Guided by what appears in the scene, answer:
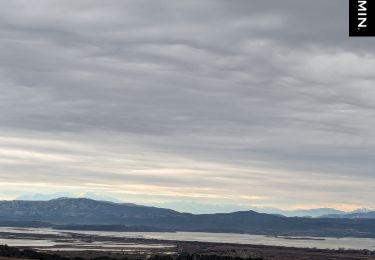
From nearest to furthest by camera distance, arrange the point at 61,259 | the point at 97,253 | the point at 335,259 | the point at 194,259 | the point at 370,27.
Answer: the point at 370,27
the point at 61,259
the point at 194,259
the point at 97,253
the point at 335,259

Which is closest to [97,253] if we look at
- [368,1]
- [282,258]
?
[282,258]

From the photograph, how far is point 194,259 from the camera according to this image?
509ft

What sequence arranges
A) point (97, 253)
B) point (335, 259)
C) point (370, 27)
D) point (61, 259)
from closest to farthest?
point (370, 27)
point (61, 259)
point (97, 253)
point (335, 259)

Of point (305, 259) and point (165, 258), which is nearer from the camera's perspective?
point (165, 258)

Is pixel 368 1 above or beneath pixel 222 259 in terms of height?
above

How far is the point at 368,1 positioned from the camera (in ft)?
150

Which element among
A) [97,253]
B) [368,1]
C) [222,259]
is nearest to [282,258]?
[222,259]

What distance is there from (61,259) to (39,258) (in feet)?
16.4

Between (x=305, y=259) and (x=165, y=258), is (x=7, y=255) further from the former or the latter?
(x=305, y=259)

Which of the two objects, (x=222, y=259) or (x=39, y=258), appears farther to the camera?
(x=222, y=259)

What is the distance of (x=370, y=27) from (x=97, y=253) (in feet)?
500

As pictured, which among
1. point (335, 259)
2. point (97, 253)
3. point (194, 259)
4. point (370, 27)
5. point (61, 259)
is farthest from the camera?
point (335, 259)

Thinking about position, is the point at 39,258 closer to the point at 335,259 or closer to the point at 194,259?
the point at 194,259

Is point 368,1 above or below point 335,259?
above
